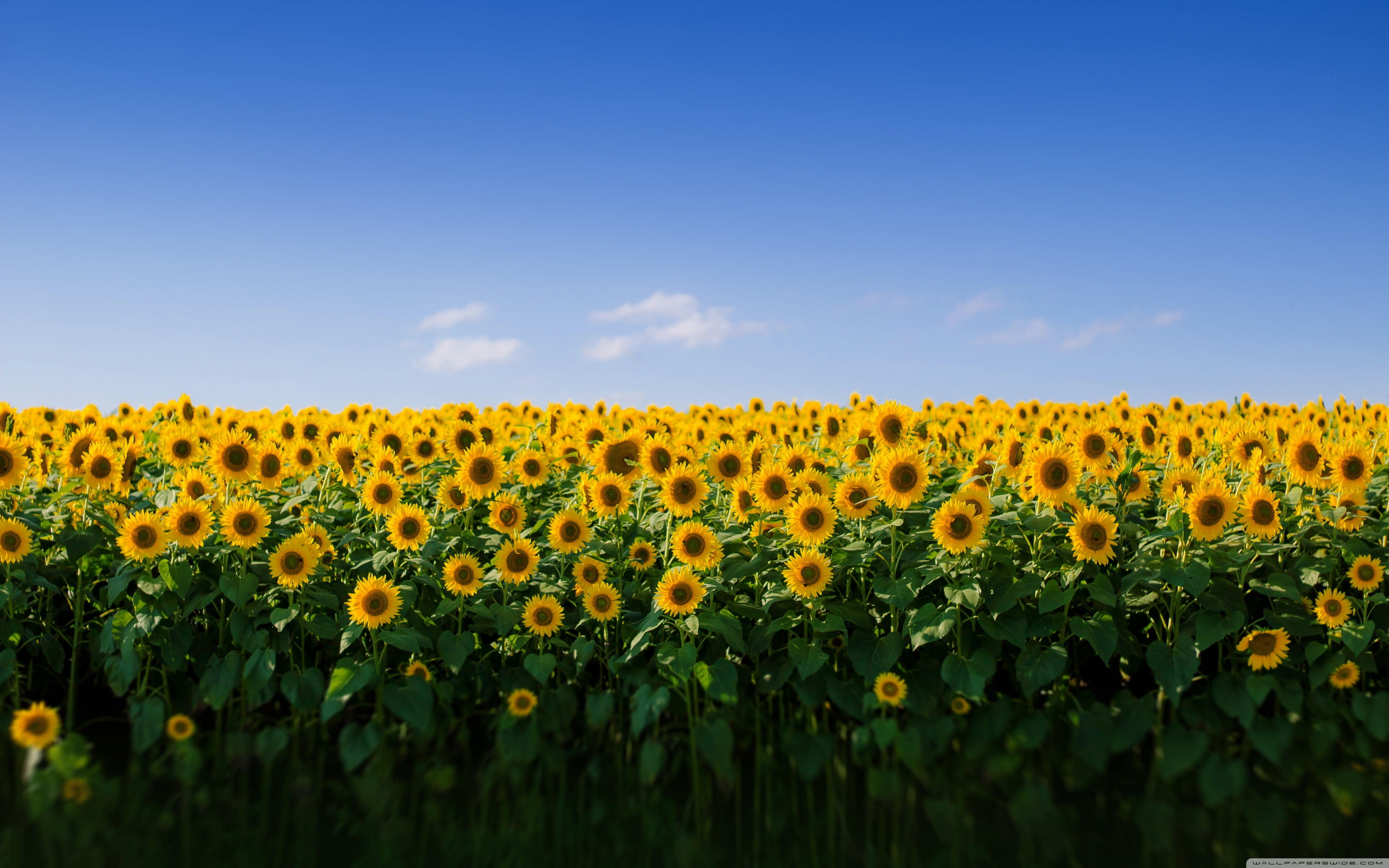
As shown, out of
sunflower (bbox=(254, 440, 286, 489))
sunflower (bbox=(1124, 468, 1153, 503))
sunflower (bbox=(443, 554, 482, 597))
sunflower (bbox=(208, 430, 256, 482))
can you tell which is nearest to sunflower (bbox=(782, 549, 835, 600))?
sunflower (bbox=(443, 554, 482, 597))

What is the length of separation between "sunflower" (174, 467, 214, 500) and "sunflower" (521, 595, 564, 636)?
241cm

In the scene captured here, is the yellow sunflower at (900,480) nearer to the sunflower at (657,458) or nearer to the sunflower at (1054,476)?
the sunflower at (1054,476)

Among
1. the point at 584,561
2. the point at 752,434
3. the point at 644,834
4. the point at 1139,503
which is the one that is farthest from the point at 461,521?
the point at 1139,503

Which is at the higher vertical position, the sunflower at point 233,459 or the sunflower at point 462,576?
the sunflower at point 233,459

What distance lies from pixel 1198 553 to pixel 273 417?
36.6ft

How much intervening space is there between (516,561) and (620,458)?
1035mm

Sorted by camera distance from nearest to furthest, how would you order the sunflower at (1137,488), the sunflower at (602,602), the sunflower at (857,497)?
the sunflower at (602,602) → the sunflower at (857,497) → the sunflower at (1137,488)

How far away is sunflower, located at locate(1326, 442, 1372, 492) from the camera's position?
6305 millimetres

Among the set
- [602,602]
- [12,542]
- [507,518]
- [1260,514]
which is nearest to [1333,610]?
[1260,514]

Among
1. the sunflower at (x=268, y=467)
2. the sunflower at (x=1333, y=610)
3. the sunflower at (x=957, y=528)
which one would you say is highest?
the sunflower at (x=268, y=467)

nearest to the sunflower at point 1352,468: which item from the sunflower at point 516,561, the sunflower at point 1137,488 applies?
the sunflower at point 1137,488

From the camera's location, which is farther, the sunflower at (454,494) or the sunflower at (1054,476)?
the sunflower at (454,494)

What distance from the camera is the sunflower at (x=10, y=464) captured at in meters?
6.68

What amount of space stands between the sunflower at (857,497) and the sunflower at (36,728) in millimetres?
4290
